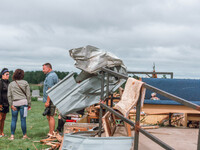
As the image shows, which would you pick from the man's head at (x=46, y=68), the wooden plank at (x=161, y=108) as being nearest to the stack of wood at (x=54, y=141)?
the man's head at (x=46, y=68)

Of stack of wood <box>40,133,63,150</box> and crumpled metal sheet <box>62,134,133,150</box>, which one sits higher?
crumpled metal sheet <box>62,134,133,150</box>

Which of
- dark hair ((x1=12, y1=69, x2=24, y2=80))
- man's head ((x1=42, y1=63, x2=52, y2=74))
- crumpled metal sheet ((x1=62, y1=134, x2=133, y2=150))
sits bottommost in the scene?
crumpled metal sheet ((x1=62, y1=134, x2=133, y2=150))

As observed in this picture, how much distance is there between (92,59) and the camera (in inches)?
221

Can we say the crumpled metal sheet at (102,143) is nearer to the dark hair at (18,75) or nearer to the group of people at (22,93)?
the group of people at (22,93)

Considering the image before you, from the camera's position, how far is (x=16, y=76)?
22.8 feet

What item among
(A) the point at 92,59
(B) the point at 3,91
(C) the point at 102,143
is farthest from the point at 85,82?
(B) the point at 3,91

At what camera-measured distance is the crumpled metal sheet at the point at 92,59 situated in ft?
18.2

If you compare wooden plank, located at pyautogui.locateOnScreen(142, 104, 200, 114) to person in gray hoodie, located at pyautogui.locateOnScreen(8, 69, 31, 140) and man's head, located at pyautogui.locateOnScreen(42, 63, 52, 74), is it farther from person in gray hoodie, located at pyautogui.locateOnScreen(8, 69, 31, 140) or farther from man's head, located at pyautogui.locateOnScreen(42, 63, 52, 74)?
person in gray hoodie, located at pyautogui.locateOnScreen(8, 69, 31, 140)

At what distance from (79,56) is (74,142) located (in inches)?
88.1

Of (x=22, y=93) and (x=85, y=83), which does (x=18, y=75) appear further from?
(x=85, y=83)

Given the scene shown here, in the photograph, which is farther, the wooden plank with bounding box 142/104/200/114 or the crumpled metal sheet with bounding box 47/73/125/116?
the wooden plank with bounding box 142/104/200/114

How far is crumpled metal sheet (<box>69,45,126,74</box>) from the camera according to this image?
5543 millimetres

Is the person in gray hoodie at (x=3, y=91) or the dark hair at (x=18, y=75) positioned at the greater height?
the dark hair at (x=18, y=75)

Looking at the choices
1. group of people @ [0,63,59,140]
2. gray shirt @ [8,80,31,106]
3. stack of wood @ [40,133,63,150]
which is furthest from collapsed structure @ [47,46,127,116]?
gray shirt @ [8,80,31,106]
